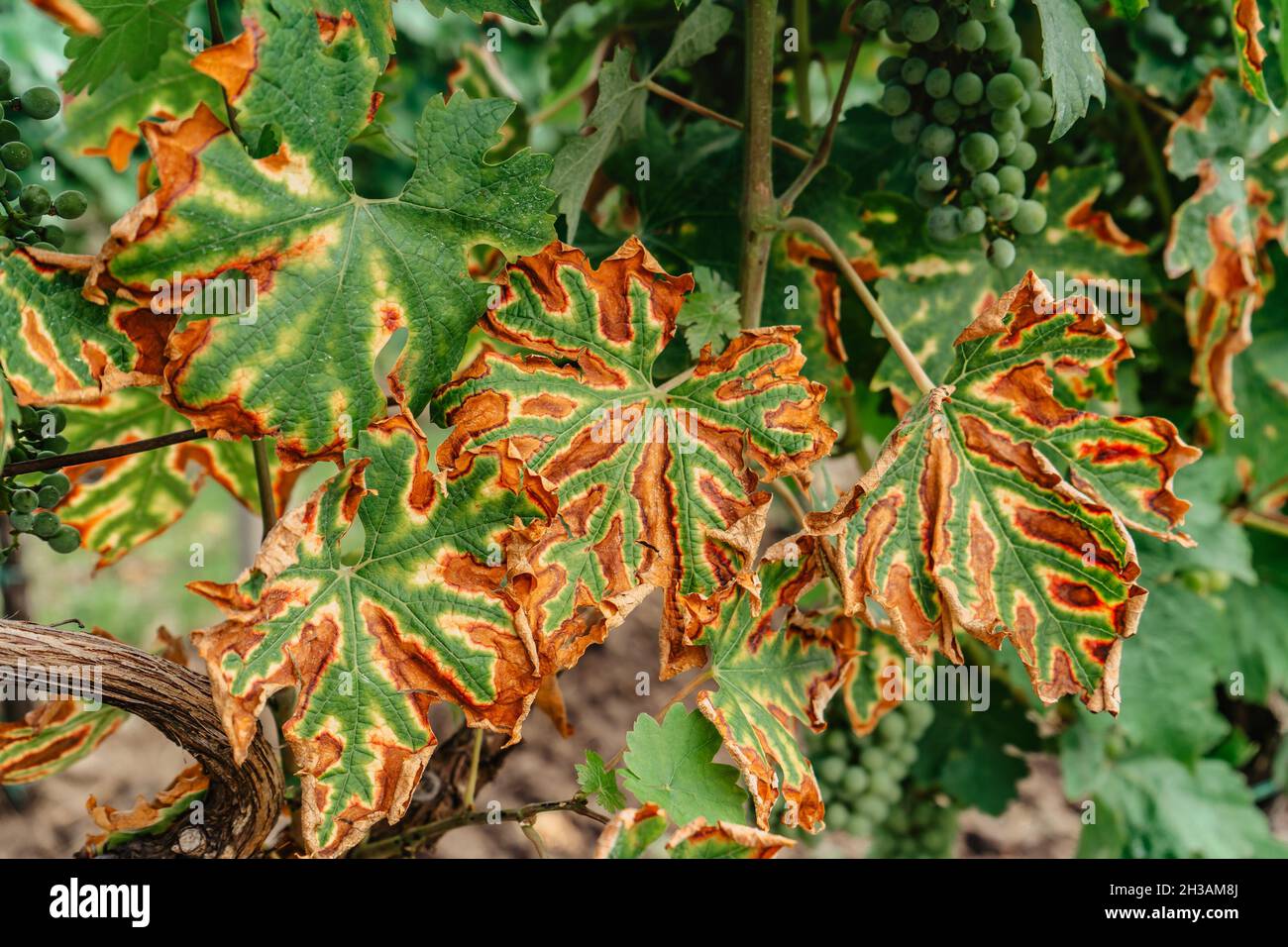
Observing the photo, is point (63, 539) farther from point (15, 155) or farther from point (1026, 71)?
point (1026, 71)

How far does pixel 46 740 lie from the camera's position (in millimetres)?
1017

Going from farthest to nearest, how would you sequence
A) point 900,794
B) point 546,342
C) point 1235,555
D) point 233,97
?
point 900,794
point 1235,555
point 546,342
point 233,97

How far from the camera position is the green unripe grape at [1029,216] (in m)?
1.09

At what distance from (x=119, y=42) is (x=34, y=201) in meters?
0.21

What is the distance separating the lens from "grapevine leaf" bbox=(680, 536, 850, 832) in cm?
84

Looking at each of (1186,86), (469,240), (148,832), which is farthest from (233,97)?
(1186,86)

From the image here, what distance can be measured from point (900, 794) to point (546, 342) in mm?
1076

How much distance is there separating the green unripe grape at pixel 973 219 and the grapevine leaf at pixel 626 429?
1.07 ft

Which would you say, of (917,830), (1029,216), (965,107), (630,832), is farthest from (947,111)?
(917,830)

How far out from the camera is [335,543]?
791 mm

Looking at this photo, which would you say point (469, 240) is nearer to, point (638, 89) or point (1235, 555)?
point (638, 89)

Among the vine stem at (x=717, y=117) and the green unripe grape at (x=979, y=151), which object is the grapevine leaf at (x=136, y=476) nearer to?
the vine stem at (x=717, y=117)

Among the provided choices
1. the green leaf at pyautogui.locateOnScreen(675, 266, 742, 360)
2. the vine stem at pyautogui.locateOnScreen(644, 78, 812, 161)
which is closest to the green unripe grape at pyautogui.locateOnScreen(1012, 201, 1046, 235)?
the vine stem at pyautogui.locateOnScreen(644, 78, 812, 161)

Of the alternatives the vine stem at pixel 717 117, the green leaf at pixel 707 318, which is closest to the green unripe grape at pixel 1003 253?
the vine stem at pixel 717 117
